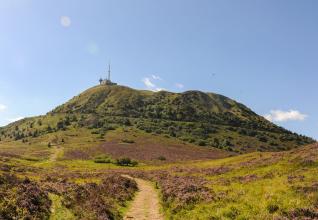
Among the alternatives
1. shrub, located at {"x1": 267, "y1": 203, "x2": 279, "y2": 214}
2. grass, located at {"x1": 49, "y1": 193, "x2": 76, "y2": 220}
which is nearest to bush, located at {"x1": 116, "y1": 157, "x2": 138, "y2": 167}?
grass, located at {"x1": 49, "y1": 193, "x2": 76, "y2": 220}

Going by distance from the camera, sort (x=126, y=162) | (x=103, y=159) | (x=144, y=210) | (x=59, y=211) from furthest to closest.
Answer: (x=103, y=159), (x=126, y=162), (x=144, y=210), (x=59, y=211)

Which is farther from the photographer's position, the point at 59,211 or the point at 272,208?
the point at 59,211

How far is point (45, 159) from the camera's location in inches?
4513

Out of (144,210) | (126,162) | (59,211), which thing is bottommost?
(144,210)

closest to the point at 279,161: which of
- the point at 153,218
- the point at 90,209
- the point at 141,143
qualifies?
the point at 153,218

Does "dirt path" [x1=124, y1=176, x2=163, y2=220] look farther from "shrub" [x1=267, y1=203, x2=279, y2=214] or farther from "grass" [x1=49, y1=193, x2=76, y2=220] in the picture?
"shrub" [x1=267, y1=203, x2=279, y2=214]

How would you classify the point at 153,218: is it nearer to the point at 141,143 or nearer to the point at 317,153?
the point at 317,153

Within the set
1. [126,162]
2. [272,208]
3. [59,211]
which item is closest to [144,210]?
[59,211]

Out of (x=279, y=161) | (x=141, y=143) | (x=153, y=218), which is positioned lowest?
(x=153, y=218)

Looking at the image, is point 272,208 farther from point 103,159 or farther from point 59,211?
point 103,159

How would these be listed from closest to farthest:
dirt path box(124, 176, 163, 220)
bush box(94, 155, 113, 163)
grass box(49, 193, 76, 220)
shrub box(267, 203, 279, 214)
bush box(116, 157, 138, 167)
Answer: shrub box(267, 203, 279, 214), grass box(49, 193, 76, 220), dirt path box(124, 176, 163, 220), bush box(116, 157, 138, 167), bush box(94, 155, 113, 163)

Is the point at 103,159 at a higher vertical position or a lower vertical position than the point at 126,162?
higher

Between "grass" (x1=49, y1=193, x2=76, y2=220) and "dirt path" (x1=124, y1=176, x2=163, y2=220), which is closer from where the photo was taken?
"grass" (x1=49, y1=193, x2=76, y2=220)

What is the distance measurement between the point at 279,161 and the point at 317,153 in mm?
6161
